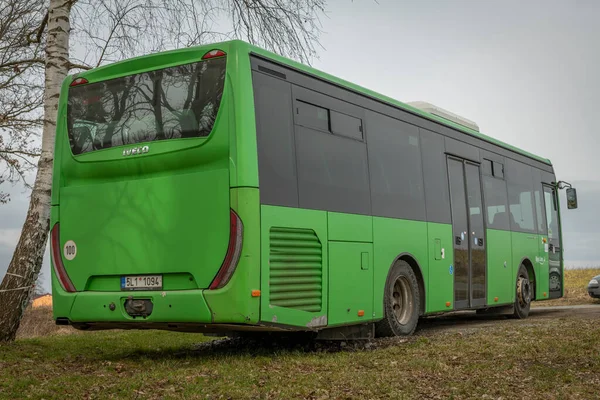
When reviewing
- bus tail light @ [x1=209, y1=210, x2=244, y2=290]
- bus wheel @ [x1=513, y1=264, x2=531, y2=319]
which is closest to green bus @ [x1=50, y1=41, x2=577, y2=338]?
bus tail light @ [x1=209, y1=210, x2=244, y2=290]

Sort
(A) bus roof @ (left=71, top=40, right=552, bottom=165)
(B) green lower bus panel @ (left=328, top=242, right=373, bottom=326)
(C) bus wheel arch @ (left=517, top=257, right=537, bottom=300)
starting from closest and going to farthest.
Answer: (A) bus roof @ (left=71, top=40, right=552, bottom=165)
(B) green lower bus panel @ (left=328, top=242, right=373, bottom=326)
(C) bus wheel arch @ (left=517, top=257, right=537, bottom=300)

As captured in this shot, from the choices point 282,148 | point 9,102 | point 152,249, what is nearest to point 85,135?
point 152,249

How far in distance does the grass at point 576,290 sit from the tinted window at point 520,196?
6727mm

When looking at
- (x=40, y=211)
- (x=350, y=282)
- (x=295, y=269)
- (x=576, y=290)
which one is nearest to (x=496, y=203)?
(x=350, y=282)

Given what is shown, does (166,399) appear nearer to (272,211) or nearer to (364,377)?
(364,377)

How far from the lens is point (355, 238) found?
9.62 m

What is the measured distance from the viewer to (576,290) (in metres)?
25.8

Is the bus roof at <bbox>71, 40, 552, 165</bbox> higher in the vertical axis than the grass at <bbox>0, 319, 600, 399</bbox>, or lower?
higher

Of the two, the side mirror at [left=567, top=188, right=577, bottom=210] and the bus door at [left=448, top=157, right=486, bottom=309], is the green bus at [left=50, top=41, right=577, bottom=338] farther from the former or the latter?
the side mirror at [left=567, top=188, right=577, bottom=210]

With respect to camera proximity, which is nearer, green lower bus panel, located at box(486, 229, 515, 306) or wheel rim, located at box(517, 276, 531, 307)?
green lower bus panel, located at box(486, 229, 515, 306)

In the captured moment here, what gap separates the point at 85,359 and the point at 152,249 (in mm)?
2199

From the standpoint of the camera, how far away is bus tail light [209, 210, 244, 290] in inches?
309

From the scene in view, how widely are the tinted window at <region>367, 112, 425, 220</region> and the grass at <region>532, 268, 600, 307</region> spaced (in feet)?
40.8

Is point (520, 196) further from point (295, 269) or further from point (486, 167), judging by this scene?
point (295, 269)
